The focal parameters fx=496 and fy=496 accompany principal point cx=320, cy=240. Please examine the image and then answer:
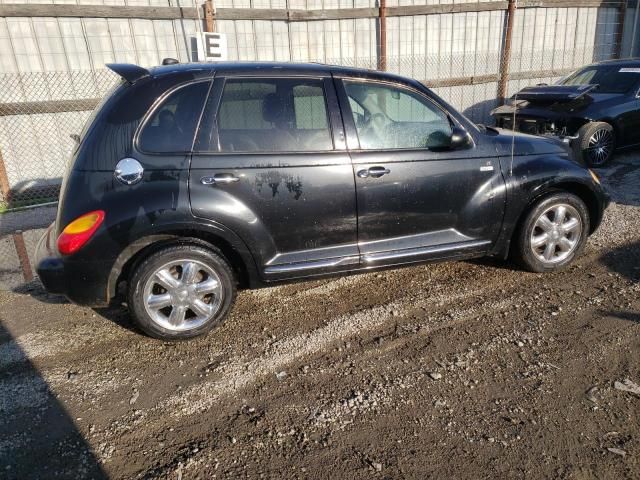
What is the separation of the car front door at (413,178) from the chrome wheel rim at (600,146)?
501cm

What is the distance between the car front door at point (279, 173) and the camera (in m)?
3.34

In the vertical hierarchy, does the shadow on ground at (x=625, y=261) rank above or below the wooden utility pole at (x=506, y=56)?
below

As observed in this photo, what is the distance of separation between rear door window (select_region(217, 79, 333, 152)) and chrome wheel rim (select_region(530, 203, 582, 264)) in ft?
6.63

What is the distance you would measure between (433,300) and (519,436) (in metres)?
1.58

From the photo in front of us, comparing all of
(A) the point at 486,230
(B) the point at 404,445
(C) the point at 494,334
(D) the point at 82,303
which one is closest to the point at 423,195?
(A) the point at 486,230

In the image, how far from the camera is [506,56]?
35.4ft

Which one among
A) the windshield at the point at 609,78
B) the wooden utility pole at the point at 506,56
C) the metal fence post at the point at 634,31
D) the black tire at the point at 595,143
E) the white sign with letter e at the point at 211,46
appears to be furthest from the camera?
the metal fence post at the point at 634,31

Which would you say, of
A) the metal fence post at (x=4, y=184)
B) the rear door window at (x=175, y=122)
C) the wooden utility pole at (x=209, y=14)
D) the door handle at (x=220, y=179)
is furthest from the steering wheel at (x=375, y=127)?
the metal fence post at (x=4, y=184)

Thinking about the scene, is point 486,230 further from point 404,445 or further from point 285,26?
point 285,26

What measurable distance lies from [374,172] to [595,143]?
6.00 meters

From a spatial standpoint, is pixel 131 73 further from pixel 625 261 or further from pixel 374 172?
pixel 625 261

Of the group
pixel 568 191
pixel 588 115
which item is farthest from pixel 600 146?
pixel 568 191

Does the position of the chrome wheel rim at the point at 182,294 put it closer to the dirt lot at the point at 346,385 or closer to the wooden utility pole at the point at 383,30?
the dirt lot at the point at 346,385

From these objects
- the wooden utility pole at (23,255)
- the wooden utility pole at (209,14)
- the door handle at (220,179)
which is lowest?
the wooden utility pole at (23,255)
